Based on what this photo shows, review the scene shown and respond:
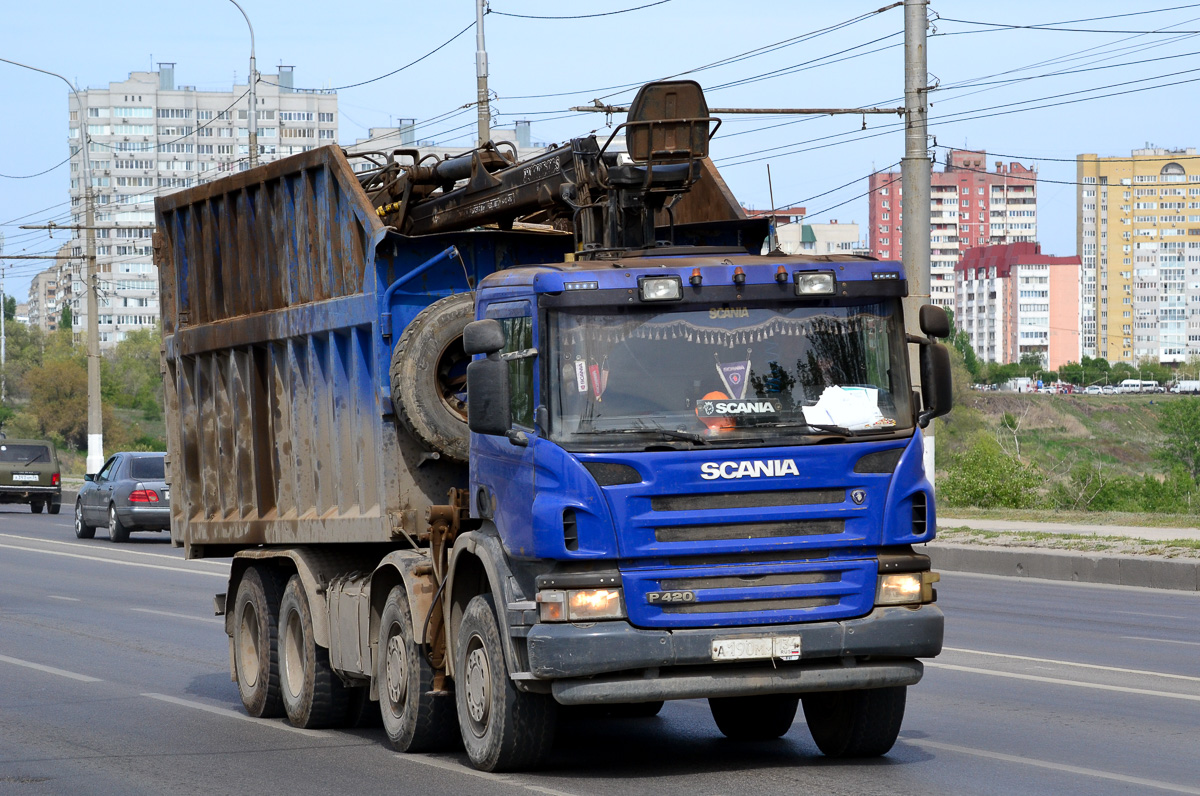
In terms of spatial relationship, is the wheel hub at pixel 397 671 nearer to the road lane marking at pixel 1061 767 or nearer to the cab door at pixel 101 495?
the road lane marking at pixel 1061 767

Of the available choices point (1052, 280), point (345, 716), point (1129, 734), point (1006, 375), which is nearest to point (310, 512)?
point (345, 716)

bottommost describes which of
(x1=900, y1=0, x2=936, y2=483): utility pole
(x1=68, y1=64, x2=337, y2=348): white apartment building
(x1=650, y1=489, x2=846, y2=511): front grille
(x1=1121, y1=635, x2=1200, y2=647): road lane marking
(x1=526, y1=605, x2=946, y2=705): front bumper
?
(x1=1121, y1=635, x2=1200, y2=647): road lane marking

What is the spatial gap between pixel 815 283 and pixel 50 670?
7842 millimetres

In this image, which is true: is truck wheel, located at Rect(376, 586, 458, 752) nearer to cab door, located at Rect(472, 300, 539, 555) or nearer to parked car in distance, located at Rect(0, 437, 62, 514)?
cab door, located at Rect(472, 300, 539, 555)

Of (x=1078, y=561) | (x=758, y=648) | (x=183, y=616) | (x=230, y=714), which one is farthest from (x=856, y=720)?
(x=1078, y=561)

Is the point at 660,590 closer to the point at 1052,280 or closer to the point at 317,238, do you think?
the point at 317,238

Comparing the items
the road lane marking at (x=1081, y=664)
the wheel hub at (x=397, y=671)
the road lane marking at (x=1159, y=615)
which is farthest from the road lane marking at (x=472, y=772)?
the road lane marking at (x=1159, y=615)

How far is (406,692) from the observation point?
868 centimetres

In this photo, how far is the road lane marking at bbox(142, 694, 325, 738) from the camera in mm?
9930

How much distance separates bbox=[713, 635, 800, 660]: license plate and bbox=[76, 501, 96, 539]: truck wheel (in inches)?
1042

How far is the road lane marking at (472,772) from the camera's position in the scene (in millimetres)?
7316

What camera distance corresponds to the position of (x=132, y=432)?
87.6m

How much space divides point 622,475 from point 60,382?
87712 mm

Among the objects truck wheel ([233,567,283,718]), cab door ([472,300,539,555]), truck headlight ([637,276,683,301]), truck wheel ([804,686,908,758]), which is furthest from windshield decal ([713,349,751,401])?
truck wheel ([233,567,283,718])
